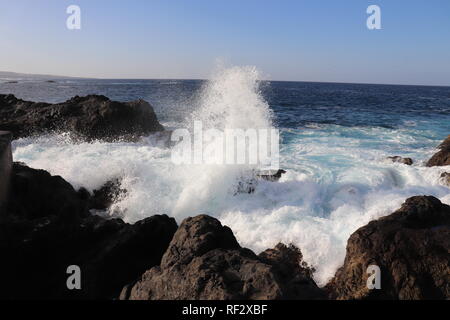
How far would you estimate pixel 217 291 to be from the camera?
3.47 meters

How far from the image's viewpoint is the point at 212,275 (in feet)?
12.1

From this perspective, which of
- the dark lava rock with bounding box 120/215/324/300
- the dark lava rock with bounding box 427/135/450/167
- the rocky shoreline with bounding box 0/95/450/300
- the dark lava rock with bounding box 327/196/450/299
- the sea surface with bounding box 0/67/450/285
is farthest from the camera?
the dark lava rock with bounding box 427/135/450/167

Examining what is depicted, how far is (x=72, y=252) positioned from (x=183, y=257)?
1939 mm

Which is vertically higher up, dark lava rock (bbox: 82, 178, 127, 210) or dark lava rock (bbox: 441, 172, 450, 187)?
dark lava rock (bbox: 441, 172, 450, 187)

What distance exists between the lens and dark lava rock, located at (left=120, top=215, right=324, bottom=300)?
3477mm

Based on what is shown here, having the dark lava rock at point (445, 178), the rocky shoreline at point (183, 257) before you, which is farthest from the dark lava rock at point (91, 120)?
the dark lava rock at point (445, 178)

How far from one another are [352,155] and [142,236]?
9.01m

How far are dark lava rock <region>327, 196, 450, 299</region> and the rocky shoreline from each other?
0.01 meters

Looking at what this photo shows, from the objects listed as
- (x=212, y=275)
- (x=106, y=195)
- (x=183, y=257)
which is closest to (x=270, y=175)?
(x=106, y=195)
